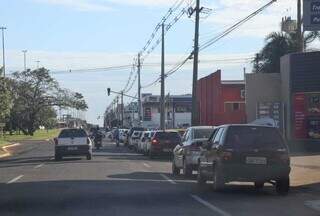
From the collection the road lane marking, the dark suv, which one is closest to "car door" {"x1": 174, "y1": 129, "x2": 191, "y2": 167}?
the dark suv

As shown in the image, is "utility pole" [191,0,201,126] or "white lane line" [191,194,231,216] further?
"utility pole" [191,0,201,126]

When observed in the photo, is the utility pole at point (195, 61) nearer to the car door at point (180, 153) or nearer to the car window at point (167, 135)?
the car window at point (167, 135)

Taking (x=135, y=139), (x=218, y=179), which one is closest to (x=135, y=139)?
(x=135, y=139)

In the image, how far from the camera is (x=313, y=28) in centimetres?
1898

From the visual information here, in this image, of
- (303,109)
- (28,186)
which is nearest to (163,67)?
(303,109)

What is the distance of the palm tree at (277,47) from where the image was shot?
59.6 metres

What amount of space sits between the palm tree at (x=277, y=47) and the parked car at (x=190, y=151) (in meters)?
33.5

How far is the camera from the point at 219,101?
61.7m

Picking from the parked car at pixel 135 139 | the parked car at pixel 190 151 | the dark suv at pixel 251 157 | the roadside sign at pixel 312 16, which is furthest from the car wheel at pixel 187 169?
the parked car at pixel 135 139

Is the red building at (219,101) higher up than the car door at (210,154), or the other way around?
the red building at (219,101)

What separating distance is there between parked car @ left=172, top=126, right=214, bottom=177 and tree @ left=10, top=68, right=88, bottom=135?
300ft

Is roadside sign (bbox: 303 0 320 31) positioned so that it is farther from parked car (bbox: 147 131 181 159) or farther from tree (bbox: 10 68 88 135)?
tree (bbox: 10 68 88 135)

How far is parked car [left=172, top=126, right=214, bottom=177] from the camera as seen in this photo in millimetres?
24266

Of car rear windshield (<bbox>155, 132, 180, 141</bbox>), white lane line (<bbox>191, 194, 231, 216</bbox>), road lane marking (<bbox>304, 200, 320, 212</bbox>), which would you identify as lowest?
road lane marking (<bbox>304, 200, 320, 212</bbox>)
